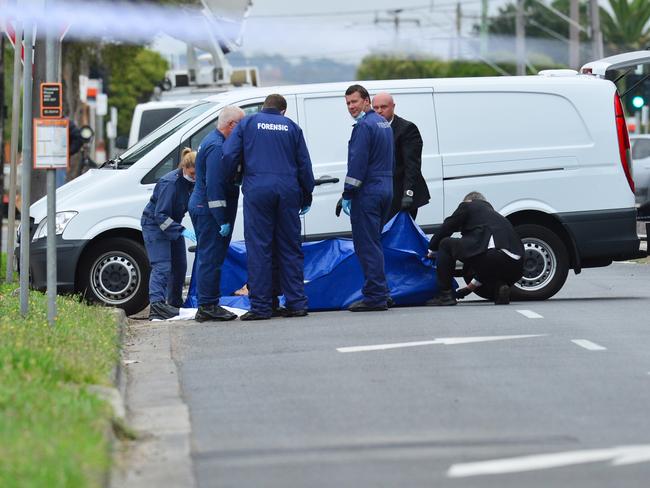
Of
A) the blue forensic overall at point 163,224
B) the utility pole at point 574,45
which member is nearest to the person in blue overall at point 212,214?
the blue forensic overall at point 163,224

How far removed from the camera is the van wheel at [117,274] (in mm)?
13805

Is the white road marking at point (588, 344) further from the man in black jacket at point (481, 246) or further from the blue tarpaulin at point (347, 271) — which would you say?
the blue tarpaulin at point (347, 271)

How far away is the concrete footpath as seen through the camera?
6.51 metres

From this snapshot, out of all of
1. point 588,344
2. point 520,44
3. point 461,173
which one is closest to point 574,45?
point 520,44

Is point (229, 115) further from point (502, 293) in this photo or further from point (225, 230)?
point (502, 293)

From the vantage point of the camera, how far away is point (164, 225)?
43.0 ft

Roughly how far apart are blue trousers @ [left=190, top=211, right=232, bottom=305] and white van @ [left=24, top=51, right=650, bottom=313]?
1135 mm

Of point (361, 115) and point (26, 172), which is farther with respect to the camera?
point (361, 115)

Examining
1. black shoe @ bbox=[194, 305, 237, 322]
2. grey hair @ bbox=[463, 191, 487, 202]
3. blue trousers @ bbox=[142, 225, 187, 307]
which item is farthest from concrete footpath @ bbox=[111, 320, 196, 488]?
grey hair @ bbox=[463, 191, 487, 202]

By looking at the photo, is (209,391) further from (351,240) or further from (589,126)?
(589,126)

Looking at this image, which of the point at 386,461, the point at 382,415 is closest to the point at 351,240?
the point at 382,415

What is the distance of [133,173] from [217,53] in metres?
17.5

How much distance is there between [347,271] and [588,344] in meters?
3.44

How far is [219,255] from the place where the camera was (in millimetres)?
12906
